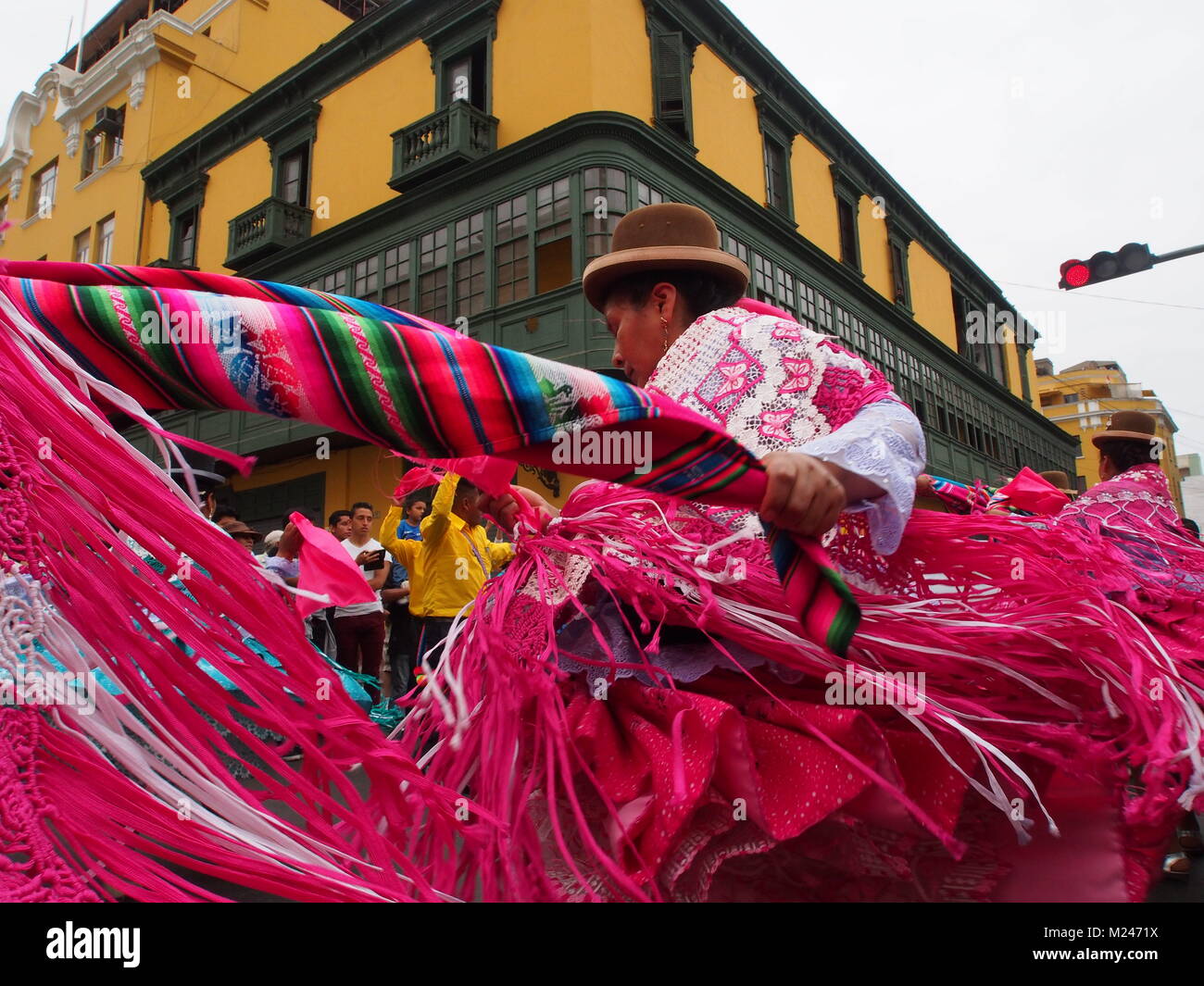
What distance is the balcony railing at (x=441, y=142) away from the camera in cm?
1193

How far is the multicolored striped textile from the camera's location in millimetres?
→ 864

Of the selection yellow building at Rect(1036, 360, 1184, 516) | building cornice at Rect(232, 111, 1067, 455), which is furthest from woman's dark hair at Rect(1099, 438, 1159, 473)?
yellow building at Rect(1036, 360, 1184, 516)

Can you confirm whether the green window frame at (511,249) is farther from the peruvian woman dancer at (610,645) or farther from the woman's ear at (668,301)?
the peruvian woman dancer at (610,645)

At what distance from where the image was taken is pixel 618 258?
181 cm

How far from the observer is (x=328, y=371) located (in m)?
0.87

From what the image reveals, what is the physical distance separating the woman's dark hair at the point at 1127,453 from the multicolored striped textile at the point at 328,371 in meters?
3.49

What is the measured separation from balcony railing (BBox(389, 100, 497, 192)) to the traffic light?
7.84 metres

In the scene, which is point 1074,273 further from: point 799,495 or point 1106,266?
point 799,495

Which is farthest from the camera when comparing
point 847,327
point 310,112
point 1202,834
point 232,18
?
point 232,18

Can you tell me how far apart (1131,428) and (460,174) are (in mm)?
10448

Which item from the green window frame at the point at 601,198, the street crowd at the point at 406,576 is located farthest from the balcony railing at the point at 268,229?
the street crowd at the point at 406,576

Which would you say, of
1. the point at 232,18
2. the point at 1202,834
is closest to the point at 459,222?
the point at 232,18
